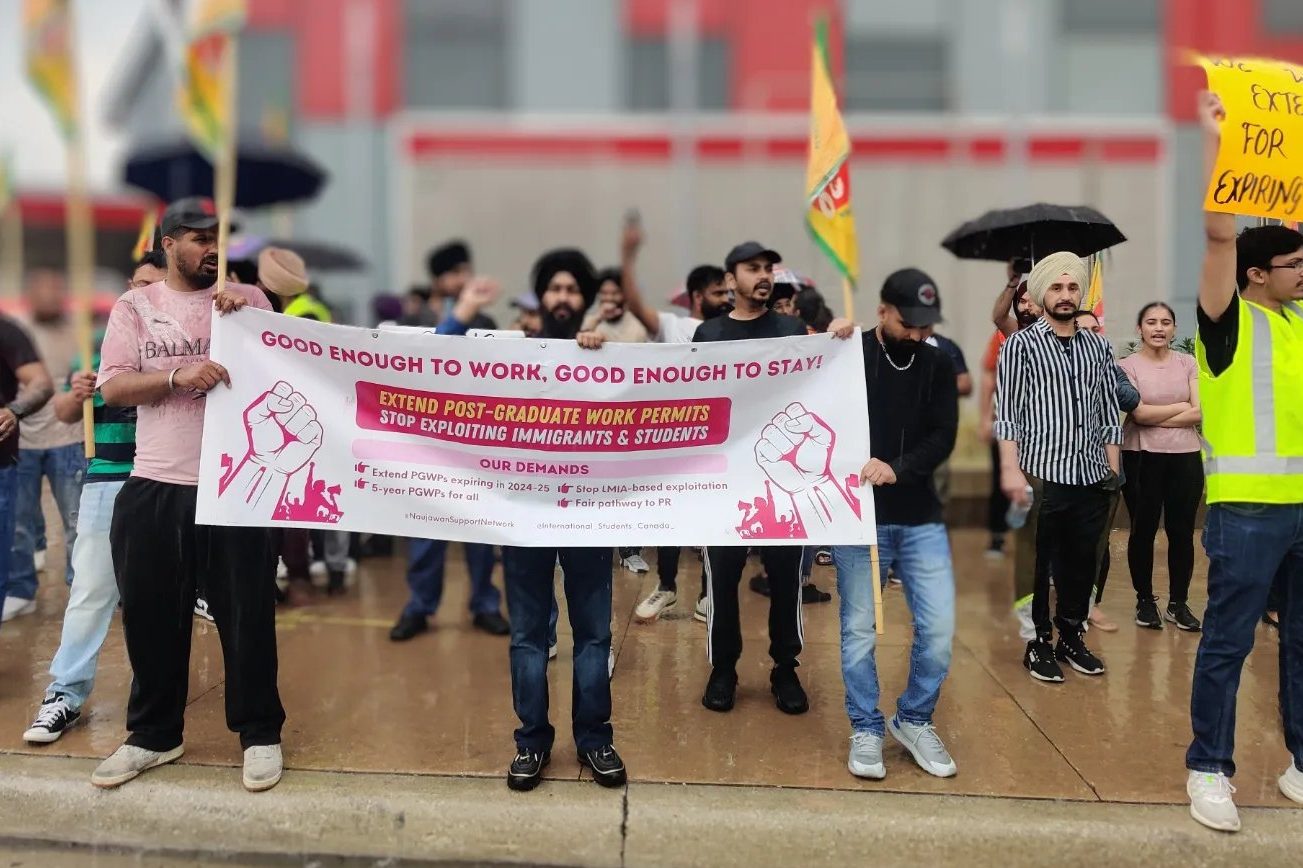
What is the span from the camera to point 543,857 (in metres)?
3.33

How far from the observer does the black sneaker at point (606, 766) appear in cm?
355

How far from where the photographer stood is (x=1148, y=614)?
4.37m

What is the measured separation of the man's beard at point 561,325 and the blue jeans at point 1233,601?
2.41m

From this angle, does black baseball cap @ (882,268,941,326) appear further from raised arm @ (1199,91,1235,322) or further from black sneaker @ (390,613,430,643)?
black sneaker @ (390,613,430,643)

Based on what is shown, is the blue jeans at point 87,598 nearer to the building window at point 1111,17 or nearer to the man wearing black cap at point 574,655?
the man wearing black cap at point 574,655

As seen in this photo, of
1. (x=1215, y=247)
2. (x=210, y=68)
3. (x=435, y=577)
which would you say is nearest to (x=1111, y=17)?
(x=1215, y=247)

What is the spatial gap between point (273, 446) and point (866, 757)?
2486 mm

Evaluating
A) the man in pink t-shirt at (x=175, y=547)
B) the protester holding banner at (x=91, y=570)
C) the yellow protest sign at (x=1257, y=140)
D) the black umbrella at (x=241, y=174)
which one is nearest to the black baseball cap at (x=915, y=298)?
the yellow protest sign at (x=1257, y=140)

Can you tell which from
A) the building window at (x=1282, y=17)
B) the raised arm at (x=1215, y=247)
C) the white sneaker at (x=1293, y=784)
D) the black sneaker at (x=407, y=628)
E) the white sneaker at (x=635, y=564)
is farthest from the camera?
the building window at (x=1282, y=17)

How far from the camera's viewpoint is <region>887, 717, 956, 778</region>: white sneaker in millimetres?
3652

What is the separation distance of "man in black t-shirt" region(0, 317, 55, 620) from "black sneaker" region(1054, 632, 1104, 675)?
15.8 feet

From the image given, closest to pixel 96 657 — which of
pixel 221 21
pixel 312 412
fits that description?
pixel 312 412

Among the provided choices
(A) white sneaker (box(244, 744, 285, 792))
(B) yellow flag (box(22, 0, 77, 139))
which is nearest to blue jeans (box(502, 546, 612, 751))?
(A) white sneaker (box(244, 744, 285, 792))

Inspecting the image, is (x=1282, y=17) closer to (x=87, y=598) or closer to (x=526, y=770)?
(x=526, y=770)
